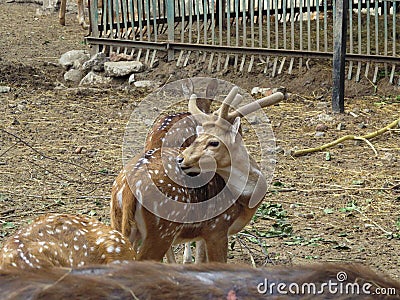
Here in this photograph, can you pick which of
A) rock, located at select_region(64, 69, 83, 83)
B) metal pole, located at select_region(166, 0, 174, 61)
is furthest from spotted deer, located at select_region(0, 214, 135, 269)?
metal pole, located at select_region(166, 0, 174, 61)

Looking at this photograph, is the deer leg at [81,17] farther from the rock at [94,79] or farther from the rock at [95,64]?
the rock at [94,79]

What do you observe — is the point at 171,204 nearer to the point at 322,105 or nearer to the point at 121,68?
the point at 322,105

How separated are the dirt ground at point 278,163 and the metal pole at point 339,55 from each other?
0.53 ft

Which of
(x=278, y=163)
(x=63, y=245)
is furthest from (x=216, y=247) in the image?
(x=278, y=163)

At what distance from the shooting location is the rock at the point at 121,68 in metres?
11.7

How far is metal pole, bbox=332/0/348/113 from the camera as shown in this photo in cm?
1000

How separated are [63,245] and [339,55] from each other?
21.6 feet

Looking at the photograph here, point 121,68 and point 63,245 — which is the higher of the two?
point 121,68

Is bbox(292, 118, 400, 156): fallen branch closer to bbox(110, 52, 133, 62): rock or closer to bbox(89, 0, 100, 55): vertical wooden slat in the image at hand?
bbox(110, 52, 133, 62): rock

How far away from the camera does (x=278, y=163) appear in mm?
8164

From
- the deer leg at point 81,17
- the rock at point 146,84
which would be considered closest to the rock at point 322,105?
the rock at point 146,84

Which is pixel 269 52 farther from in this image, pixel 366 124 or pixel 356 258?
pixel 356 258

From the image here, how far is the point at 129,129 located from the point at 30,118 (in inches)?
51.4

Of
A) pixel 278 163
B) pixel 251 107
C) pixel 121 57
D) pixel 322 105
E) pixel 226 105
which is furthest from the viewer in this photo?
pixel 121 57
